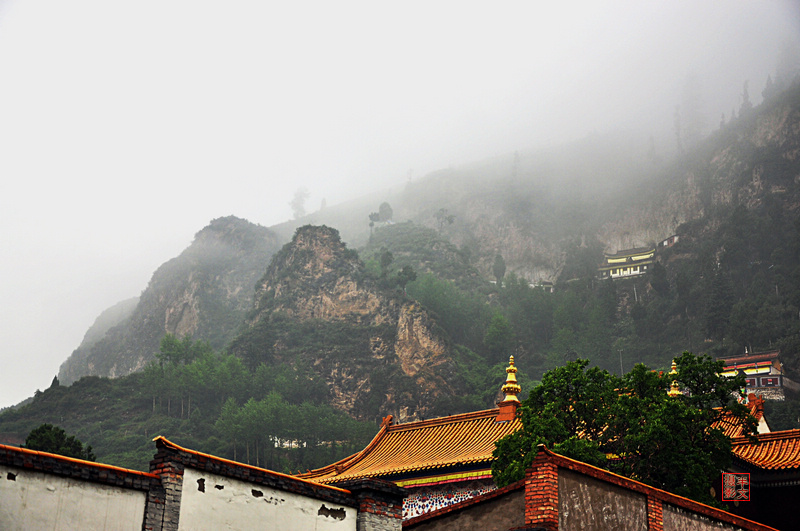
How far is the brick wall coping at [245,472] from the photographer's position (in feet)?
35.1

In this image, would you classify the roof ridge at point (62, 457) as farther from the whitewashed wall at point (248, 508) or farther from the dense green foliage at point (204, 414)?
the dense green foliage at point (204, 414)

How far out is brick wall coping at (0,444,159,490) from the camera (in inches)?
366

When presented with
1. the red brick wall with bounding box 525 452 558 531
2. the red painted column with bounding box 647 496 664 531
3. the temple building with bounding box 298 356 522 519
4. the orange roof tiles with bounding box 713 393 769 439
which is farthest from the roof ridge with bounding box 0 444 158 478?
the orange roof tiles with bounding box 713 393 769 439

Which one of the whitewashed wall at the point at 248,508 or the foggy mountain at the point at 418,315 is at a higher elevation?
the foggy mountain at the point at 418,315

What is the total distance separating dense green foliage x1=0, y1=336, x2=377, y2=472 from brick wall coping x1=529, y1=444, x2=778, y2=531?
68381 mm

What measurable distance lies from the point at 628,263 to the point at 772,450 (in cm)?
12474

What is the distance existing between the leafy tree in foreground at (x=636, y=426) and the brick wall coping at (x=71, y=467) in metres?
12.8

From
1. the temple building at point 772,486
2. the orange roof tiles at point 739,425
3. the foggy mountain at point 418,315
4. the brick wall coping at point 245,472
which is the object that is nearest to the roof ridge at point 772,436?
the orange roof tiles at point 739,425

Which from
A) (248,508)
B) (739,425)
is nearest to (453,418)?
(739,425)

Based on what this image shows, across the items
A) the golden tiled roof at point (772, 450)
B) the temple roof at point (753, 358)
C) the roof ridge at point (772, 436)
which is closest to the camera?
the golden tiled roof at point (772, 450)

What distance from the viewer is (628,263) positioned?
482 ft

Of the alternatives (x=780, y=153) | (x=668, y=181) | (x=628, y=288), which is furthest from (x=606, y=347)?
(x=668, y=181)

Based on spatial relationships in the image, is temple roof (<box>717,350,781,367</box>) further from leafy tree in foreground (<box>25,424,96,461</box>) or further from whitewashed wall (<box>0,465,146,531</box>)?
whitewashed wall (<box>0,465,146,531</box>)

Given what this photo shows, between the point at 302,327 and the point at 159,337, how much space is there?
139ft
